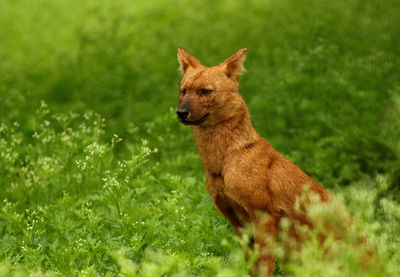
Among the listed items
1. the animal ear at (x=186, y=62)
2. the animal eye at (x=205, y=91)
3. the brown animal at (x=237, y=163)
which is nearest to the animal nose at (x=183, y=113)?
the brown animal at (x=237, y=163)

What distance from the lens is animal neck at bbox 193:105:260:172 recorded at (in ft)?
17.3

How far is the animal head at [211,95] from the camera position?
5.24 m

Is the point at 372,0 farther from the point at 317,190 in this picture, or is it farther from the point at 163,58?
the point at 317,190

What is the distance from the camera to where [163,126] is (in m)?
8.12

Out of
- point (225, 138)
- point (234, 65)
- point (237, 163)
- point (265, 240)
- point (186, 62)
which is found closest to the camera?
point (265, 240)

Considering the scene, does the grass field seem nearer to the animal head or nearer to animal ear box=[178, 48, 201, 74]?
the animal head

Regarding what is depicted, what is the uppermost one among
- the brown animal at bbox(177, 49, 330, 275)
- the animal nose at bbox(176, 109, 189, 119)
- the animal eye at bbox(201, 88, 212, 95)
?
the animal eye at bbox(201, 88, 212, 95)

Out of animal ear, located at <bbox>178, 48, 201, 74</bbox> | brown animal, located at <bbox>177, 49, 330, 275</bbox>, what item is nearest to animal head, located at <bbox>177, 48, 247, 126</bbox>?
brown animal, located at <bbox>177, 49, 330, 275</bbox>

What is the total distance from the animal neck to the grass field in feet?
2.05

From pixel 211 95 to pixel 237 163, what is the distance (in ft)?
2.05

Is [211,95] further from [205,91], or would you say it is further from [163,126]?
[163,126]

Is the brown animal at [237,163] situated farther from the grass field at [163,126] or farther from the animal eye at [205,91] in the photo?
the grass field at [163,126]

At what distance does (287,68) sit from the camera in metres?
9.45

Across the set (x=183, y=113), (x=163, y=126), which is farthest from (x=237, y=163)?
(x=163, y=126)
